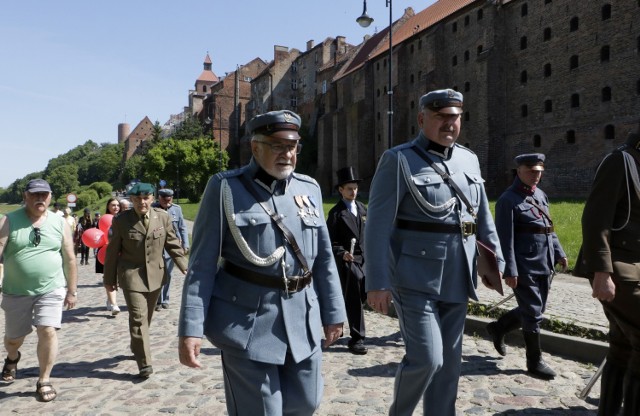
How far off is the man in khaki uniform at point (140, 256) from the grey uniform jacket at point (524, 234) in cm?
365

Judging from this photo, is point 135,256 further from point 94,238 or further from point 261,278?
point 94,238

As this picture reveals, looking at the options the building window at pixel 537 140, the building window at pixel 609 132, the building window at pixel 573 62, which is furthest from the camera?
the building window at pixel 537 140

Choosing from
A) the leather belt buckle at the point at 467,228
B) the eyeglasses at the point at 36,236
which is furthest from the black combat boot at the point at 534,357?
the eyeglasses at the point at 36,236

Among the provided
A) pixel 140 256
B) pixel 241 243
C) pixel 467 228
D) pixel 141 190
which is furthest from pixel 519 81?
pixel 241 243

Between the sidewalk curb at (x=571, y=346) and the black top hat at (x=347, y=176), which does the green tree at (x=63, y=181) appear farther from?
the sidewalk curb at (x=571, y=346)

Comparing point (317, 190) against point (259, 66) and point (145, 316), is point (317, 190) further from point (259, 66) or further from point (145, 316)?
point (259, 66)

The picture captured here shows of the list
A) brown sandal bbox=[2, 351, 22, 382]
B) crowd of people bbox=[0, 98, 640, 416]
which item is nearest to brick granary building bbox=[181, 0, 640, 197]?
crowd of people bbox=[0, 98, 640, 416]

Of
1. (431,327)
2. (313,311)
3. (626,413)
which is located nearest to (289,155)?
(313,311)

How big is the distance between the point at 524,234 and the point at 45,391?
5043 mm

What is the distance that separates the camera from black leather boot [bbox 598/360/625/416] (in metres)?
3.85

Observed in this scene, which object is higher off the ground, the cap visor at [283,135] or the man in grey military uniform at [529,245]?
the cap visor at [283,135]

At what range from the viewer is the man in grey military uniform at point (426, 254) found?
3.56 meters

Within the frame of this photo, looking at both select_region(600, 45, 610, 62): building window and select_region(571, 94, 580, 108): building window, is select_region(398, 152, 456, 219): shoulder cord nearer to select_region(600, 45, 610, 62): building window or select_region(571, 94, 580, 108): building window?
select_region(600, 45, 610, 62): building window

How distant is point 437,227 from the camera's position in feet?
12.2
